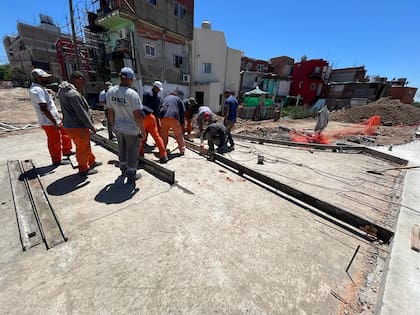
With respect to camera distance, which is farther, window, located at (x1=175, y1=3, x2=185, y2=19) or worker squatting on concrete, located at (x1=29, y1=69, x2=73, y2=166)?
window, located at (x1=175, y1=3, x2=185, y2=19)

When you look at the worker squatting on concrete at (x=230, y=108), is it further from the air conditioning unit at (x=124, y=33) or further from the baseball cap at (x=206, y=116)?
the air conditioning unit at (x=124, y=33)

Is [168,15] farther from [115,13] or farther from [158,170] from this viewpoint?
[158,170]

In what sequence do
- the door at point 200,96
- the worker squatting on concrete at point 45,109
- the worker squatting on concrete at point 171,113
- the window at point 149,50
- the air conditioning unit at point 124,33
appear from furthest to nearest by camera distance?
the door at point 200,96 < the window at point 149,50 < the air conditioning unit at point 124,33 < the worker squatting on concrete at point 171,113 < the worker squatting on concrete at point 45,109

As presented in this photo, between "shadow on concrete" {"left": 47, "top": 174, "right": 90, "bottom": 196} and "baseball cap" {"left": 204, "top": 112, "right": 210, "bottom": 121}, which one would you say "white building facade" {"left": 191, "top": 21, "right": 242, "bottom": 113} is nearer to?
"baseball cap" {"left": 204, "top": 112, "right": 210, "bottom": 121}

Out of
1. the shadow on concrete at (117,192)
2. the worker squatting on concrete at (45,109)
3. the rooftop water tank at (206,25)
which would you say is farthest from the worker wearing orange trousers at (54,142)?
the rooftop water tank at (206,25)

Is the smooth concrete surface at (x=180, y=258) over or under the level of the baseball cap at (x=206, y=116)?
under

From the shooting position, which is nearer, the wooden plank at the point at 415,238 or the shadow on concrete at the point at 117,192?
the wooden plank at the point at 415,238

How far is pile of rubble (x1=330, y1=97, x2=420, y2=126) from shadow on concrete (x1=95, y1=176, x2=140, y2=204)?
2071cm

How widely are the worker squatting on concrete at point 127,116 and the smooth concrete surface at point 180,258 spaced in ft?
1.93

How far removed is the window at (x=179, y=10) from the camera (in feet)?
49.6

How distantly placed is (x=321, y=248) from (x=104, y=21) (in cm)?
1825

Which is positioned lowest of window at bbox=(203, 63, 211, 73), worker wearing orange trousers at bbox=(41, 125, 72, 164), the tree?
worker wearing orange trousers at bbox=(41, 125, 72, 164)

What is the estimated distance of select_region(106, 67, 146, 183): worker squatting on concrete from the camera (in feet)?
8.71

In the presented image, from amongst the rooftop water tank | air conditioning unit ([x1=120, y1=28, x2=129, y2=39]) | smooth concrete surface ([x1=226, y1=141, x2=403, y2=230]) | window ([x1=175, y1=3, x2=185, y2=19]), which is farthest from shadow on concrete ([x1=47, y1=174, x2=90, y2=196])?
the rooftop water tank
